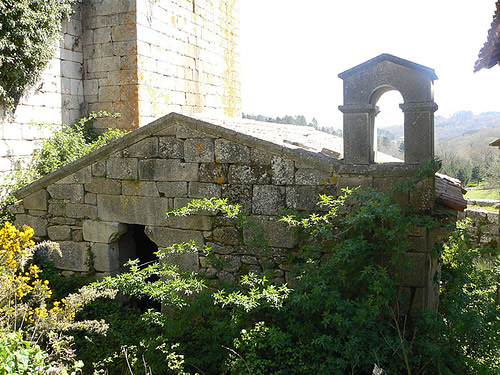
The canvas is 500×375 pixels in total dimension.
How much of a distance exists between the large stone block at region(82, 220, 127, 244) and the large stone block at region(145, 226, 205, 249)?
1.59 ft

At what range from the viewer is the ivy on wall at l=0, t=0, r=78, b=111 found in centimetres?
749

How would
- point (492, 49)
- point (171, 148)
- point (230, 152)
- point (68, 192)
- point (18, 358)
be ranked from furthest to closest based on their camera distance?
point (68, 192) → point (171, 148) → point (230, 152) → point (18, 358) → point (492, 49)

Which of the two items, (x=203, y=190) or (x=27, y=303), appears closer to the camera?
(x=27, y=303)

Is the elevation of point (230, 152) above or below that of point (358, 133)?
below

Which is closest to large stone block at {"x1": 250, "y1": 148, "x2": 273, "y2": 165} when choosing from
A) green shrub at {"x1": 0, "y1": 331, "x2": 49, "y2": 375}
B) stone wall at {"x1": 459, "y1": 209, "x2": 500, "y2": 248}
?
green shrub at {"x1": 0, "y1": 331, "x2": 49, "y2": 375}

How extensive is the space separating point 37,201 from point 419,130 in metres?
5.22

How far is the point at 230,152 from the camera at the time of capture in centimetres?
557

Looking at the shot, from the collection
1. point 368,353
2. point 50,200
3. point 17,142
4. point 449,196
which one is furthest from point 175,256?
point 17,142

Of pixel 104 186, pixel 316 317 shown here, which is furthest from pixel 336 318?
pixel 104 186

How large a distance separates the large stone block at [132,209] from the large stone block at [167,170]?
0.29m

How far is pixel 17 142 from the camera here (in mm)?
8094

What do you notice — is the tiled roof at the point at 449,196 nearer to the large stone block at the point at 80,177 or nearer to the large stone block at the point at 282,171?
the large stone block at the point at 282,171

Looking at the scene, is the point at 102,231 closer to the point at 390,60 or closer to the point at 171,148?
the point at 171,148

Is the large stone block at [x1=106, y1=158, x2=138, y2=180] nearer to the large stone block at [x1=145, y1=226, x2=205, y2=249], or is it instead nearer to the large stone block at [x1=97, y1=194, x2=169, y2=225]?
the large stone block at [x1=97, y1=194, x2=169, y2=225]
